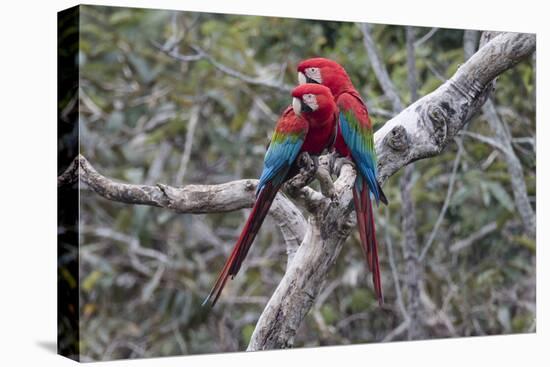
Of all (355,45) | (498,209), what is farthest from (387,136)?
(498,209)

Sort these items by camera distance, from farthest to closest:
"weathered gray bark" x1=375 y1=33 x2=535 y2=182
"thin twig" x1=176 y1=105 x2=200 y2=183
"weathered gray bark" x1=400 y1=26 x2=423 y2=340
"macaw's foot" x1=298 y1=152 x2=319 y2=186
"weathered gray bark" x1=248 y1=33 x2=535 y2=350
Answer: "weathered gray bark" x1=400 y1=26 x2=423 y2=340 → "thin twig" x1=176 y1=105 x2=200 y2=183 → "weathered gray bark" x1=375 y1=33 x2=535 y2=182 → "weathered gray bark" x1=248 y1=33 x2=535 y2=350 → "macaw's foot" x1=298 y1=152 x2=319 y2=186

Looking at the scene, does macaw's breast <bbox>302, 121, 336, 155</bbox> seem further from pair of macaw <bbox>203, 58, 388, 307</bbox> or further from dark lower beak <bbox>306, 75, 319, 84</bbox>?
dark lower beak <bbox>306, 75, 319, 84</bbox>

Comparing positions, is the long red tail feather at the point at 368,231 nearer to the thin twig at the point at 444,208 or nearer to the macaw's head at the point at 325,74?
the thin twig at the point at 444,208

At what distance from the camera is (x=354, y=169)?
4551 mm

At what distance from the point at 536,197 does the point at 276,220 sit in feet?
5.32

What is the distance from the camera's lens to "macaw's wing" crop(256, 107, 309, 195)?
4305 millimetres

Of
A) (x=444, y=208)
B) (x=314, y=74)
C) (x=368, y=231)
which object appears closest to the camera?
(x=314, y=74)

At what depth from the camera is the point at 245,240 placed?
15.1 ft

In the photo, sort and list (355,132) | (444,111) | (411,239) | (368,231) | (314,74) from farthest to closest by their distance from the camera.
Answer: (411,239) → (444,111) → (368,231) → (314,74) → (355,132)

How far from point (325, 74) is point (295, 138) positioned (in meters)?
0.45

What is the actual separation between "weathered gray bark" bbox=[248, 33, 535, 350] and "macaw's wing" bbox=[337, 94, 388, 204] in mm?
80

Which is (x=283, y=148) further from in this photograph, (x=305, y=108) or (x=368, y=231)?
(x=368, y=231)

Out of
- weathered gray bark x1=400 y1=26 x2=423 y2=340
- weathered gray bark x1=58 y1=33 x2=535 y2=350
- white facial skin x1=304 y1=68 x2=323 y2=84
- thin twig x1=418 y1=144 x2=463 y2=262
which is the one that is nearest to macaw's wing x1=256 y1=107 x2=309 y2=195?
weathered gray bark x1=58 y1=33 x2=535 y2=350

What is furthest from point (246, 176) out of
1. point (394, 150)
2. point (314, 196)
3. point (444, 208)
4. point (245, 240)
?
point (444, 208)
